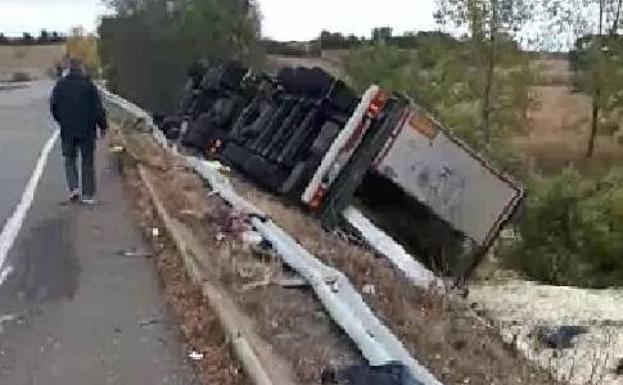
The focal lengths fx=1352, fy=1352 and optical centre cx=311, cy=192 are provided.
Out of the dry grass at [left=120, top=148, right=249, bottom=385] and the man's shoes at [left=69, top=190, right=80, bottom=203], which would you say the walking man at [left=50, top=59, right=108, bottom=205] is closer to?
the man's shoes at [left=69, top=190, right=80, bottom=203]

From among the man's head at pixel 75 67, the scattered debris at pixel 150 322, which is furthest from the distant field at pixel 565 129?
the scattered debris at pixel 150 322

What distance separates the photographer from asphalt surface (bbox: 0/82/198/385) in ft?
25.7

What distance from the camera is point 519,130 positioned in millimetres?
46062

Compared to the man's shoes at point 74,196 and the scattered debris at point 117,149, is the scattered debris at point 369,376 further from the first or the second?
the scattered debris at point 117,149

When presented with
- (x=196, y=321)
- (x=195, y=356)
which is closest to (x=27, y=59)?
(x=196, y=321)

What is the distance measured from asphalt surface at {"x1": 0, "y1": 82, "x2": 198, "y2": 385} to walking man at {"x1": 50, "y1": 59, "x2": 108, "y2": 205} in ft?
1.42

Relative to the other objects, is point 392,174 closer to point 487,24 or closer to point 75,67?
point 75,67

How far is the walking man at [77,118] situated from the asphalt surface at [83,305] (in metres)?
0.43

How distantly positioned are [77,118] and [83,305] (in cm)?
704

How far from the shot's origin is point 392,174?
1623 centimetres

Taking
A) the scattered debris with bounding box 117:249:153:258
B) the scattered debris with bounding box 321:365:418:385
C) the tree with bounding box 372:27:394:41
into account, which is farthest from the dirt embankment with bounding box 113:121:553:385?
the tree with bounding box 372:27:394:41

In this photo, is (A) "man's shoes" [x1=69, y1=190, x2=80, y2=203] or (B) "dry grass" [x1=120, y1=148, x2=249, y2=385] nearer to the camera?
(B) "dry grass" [x1=120, y1=148, x2=249, y2=385]

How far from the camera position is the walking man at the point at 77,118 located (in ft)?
54.6

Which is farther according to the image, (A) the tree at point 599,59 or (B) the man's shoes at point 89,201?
(A) the tree at point 599,59
